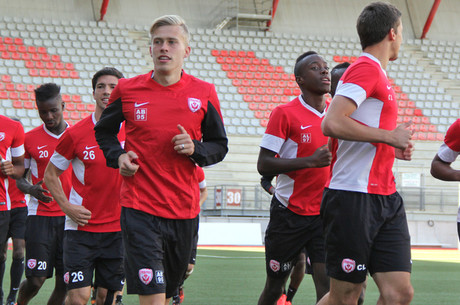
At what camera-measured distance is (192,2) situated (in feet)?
91.6

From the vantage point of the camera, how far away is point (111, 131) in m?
4.56

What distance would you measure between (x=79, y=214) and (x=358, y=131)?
7.64 feet

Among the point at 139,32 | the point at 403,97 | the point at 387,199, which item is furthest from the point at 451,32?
the point at 387,199

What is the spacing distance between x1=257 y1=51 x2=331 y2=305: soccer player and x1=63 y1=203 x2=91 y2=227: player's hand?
1.37 meters

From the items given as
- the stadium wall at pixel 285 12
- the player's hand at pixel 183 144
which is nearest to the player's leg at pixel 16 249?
the player's hand at pixel 183 144

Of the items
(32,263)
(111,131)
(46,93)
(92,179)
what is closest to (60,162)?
(92,179)

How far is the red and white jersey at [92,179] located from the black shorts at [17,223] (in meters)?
2.59

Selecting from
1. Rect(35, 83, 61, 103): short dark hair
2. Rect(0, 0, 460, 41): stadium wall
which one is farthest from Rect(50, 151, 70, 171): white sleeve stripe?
Rect(0, 0, 460, 41): stadium wall

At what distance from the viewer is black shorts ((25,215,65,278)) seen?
6.56m

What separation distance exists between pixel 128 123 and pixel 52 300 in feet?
8.51

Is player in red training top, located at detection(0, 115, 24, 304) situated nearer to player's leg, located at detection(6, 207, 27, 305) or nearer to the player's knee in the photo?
player's leg, located at detection(6, 207, 27, 305)

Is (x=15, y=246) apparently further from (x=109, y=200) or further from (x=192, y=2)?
(x=192, y=2)

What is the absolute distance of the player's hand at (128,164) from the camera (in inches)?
163

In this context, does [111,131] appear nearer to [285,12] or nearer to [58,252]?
[58,252]
